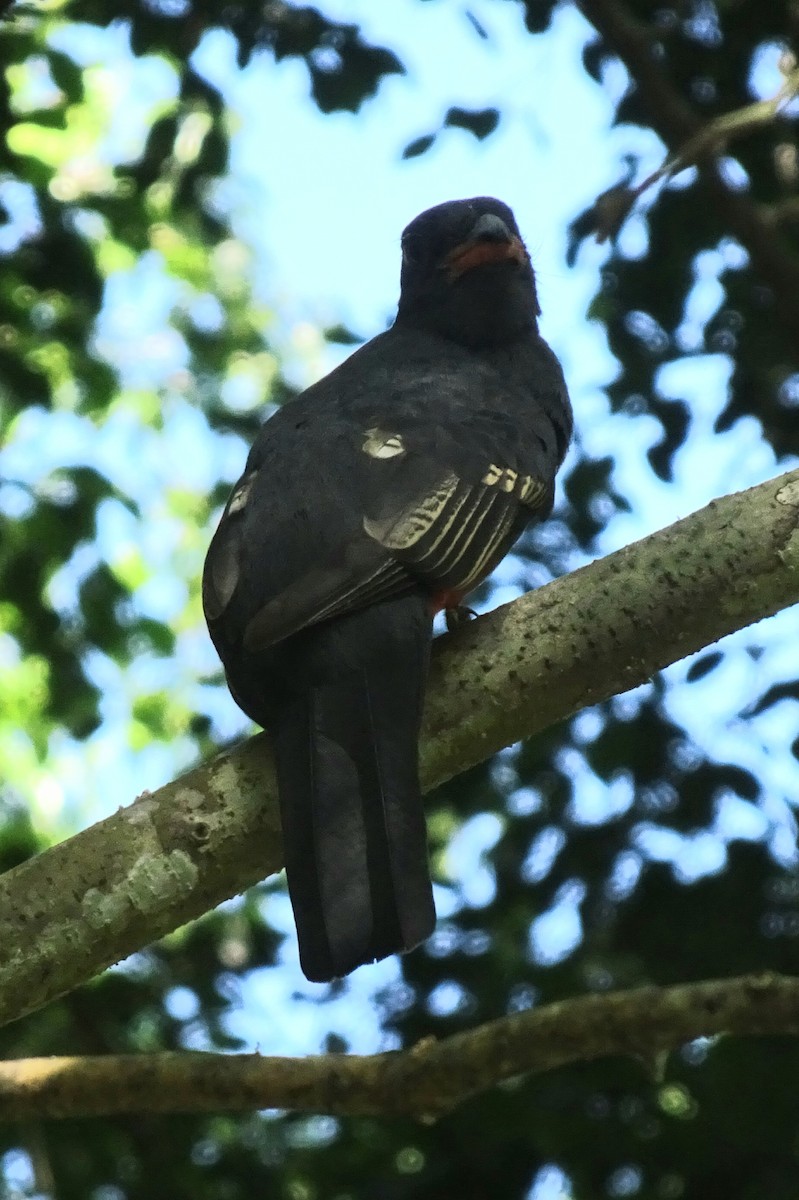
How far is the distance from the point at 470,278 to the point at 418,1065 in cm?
237

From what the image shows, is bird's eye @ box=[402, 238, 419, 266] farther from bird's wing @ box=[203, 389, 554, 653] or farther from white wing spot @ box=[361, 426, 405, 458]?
white wing spot @ box=[361, 426, 405, 458]

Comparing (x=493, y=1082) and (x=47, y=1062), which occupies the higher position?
(x=47, y=1062)

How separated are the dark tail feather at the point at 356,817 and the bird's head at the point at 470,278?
5.31 feet

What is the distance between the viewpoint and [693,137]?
4.45 m

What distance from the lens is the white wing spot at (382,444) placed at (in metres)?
3.32

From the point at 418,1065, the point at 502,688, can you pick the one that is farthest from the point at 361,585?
the point at 418,1065

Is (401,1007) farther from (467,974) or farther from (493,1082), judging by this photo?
(493,1082)

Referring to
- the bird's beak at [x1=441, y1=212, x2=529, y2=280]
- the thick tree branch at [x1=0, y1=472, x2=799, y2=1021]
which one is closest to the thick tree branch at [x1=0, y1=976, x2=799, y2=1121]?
the thick tree branch at [x1=0, y1=472, x2=799, y2=1021]

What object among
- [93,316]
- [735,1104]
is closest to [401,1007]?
[735,1104]

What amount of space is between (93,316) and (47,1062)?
2639 mm

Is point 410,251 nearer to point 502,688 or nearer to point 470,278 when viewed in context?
point 470,278

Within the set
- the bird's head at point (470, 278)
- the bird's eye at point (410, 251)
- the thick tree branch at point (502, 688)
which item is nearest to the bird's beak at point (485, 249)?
the bird's head at point (470, 278)

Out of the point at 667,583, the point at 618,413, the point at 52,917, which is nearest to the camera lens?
the point at 52,917

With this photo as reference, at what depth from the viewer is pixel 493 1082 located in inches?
106
